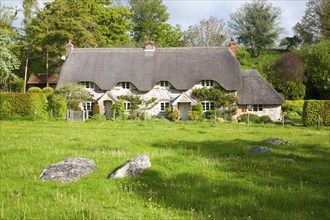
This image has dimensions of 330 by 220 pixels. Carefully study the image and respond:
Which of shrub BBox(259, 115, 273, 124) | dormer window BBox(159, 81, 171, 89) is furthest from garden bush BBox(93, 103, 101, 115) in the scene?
shrub BBox(259, 115, 273, 124)

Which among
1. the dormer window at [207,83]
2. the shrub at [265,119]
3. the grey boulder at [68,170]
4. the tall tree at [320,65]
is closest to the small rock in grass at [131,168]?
the grey boulder at [68,170]

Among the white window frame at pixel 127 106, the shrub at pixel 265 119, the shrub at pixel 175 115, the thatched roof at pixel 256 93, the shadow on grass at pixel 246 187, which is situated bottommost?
the shadow on grass at pixel 246 187

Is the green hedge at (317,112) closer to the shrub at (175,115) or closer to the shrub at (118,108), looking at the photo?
the shrub at (175,115)

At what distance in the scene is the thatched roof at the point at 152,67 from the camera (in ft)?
123

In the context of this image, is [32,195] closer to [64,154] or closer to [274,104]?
[64,154]

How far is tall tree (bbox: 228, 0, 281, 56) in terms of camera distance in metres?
68.7

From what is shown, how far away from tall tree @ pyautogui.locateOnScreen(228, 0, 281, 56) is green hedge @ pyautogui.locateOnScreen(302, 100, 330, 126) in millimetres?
42984

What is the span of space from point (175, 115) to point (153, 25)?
36086 mm

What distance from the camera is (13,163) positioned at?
34.0 ft

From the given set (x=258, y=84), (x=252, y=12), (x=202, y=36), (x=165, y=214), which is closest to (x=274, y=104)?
(x=258, y=84)

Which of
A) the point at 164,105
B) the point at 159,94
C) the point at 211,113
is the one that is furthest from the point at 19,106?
the point at 211,113

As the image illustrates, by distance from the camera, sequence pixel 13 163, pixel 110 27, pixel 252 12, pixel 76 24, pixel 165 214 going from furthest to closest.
Answer: pixel 252 12, pixel 110 27, pixel 76 24, pixel 13 163, pixel 165 214

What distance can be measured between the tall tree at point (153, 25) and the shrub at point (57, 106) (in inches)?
1422

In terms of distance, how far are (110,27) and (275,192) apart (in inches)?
2200
